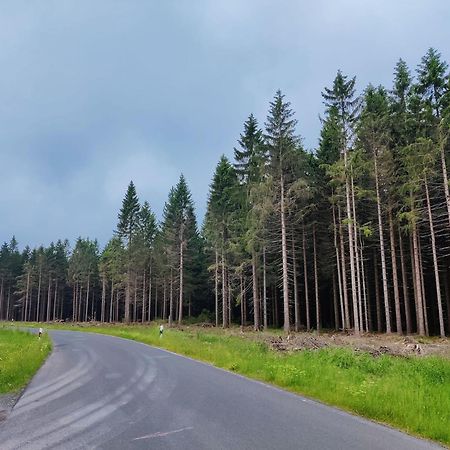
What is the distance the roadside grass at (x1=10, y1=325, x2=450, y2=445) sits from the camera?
7904 millimetres

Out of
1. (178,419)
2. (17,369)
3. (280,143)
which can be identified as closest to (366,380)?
(178,419)

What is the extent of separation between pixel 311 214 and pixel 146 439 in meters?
34.7

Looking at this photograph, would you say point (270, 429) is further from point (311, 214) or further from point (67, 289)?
point (67, 289)

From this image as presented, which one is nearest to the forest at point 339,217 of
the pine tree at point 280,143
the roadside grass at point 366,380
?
the pine tree at point 280,143

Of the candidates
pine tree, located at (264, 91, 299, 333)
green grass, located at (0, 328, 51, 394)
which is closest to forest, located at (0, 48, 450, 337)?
pine tree, located at (264, 91, 299, 333)

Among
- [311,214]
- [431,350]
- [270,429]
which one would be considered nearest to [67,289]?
[311,214]

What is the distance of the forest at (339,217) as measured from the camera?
2830 centimetres

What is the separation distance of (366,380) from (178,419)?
19.0 ft

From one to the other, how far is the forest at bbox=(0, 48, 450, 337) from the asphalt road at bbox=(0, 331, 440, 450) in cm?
1935

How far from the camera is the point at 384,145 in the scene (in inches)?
1161

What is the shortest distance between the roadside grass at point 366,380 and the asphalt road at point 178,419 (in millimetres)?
583

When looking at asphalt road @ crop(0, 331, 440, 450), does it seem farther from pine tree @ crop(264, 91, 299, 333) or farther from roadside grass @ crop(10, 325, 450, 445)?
pine tree @ crop(264, 91, 299, 333)

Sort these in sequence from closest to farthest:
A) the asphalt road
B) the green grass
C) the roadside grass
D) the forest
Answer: the asphalt road → the roadside grass → the green grass → the forest

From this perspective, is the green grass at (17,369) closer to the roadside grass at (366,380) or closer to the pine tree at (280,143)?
the roadside grass at (366,380)
